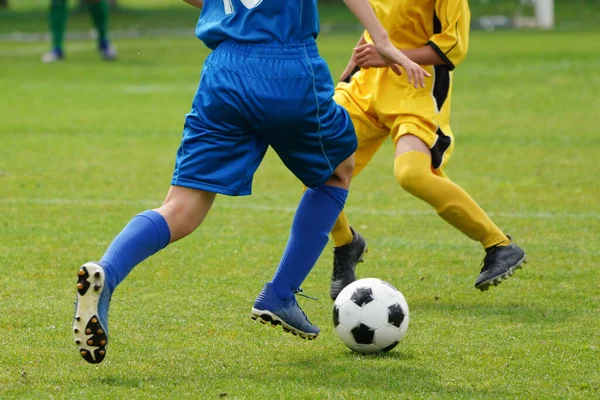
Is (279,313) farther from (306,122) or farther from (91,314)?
(91,314)

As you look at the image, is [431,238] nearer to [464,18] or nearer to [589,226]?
[589,226]

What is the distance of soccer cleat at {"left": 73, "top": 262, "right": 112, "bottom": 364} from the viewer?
3988mm

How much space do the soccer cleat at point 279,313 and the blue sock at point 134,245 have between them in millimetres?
540

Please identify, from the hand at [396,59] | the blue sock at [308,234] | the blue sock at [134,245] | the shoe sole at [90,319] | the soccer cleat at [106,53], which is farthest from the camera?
the soccer cleat at [106,53]

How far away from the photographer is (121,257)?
13.8 feet

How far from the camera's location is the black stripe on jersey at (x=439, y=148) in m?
5.88

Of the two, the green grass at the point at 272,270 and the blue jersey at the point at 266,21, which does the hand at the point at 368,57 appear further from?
the green grass at the point at 272,270

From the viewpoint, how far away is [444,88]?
237 inches

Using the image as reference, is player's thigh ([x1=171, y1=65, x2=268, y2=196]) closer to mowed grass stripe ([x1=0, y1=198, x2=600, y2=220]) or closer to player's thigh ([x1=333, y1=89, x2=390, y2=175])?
player's thigh ([x1=333, y1=89, x2=390, y2=175])

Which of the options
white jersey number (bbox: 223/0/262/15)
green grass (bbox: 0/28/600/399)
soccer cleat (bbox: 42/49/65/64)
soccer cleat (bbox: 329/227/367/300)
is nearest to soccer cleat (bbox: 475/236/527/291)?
green grass (bbox: 0/28/600/399)

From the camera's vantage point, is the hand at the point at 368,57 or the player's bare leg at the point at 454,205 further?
the player's bare leg at the point at 454,205

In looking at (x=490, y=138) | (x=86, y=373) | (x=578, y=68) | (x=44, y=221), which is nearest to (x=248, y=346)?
(x=86, y=373)

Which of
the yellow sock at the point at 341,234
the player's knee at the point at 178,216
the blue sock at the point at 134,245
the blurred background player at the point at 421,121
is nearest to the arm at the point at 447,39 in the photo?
the blurred background player at the point at 421,121

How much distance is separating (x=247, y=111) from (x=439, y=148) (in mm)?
1797
